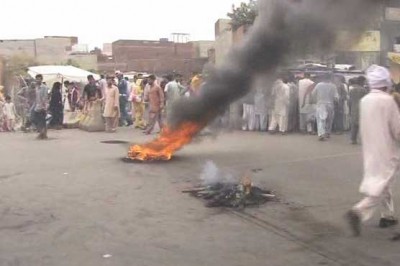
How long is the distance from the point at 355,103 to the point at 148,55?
3969 centimetres

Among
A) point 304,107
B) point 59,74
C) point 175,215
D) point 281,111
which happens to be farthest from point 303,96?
point 59,74

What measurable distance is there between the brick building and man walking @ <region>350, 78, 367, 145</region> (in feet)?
117

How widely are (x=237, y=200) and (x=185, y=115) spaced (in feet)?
7.88

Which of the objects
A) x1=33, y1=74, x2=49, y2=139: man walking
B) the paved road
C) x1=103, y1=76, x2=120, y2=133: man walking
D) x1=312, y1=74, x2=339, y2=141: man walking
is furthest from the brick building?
the paved road

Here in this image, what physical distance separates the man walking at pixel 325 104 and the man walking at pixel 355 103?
0.70 meters

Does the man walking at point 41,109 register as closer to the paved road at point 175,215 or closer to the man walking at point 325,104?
the paved road at point 175,215

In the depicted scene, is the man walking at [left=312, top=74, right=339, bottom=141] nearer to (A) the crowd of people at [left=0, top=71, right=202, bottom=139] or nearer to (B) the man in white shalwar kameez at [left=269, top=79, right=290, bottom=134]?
(B) the man in white shalwar kameez at [left=269, top=79, right=290, bottom=134]

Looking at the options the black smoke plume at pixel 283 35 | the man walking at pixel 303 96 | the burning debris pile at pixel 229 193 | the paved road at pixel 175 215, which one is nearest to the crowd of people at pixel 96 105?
the man walking at pixel 303 96

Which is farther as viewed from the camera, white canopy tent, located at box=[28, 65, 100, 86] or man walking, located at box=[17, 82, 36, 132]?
white canopy tent, located at box=[28, 65, 100, 86]

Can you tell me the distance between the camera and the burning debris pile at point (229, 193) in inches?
257

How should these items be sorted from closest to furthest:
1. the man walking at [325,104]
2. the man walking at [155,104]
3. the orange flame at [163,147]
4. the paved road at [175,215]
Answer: the paved road at [175,215] → the orange flame at [163,147] → the man walking at [325,104] → the man walking at [155,104]

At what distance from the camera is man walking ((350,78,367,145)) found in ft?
39.1

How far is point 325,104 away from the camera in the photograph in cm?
1319

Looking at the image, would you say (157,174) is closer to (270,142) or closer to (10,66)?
(270,142)
